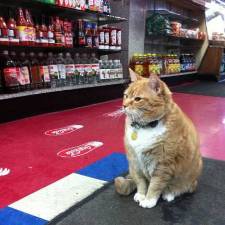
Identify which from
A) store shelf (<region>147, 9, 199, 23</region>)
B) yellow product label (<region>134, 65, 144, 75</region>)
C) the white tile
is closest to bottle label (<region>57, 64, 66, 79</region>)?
yellow product label (<region>134, 65, 144, 75</region>)

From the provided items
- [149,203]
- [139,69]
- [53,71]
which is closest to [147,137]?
[149,203]

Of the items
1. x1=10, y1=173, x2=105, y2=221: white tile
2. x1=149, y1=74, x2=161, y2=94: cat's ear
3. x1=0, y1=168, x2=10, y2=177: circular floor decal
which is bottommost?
x1=0, y1=168, x2=10, y2=177: circular floor decal

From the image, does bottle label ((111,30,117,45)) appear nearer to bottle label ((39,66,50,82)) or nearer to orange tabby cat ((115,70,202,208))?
bottle label ((39,66,50,82))

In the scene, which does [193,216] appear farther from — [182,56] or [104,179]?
[182,56]

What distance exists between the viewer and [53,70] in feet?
11.2

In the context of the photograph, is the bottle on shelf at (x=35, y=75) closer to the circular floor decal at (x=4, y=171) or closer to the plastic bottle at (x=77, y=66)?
the plastic bottle at (x=77, y=66)

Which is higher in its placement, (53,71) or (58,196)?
(53,71)

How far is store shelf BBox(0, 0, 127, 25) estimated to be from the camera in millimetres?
3269

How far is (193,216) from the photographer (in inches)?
53.1

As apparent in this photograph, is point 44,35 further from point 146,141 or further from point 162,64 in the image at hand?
point 162,64

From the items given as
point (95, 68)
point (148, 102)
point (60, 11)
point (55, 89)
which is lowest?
point (55, 89)

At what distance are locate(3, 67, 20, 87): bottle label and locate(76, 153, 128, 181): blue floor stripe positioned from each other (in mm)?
1367

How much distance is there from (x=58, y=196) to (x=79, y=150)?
0.71 metres

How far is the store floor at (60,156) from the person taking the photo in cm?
148
